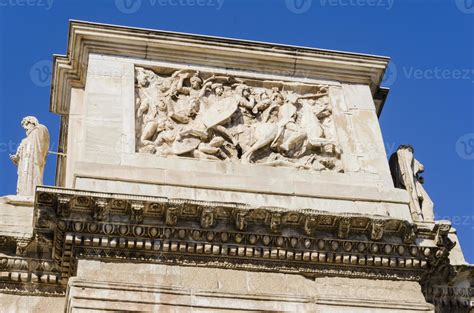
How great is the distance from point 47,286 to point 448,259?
5.25 m

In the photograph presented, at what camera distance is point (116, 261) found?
1169 cm

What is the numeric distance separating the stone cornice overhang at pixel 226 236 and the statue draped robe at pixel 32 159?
1.76 metres

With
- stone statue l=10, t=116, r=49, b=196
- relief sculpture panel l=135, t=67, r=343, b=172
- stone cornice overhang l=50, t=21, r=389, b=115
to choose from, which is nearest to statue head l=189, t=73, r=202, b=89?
relief sculpture panel l=135, t=67, r=343, b=172

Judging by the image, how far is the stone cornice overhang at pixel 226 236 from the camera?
11.7 metres

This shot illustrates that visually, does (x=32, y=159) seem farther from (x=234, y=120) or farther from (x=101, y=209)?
(x=234, y=120)

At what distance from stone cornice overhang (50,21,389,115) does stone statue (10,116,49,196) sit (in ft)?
3.08

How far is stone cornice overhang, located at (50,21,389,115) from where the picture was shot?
14.6 meters

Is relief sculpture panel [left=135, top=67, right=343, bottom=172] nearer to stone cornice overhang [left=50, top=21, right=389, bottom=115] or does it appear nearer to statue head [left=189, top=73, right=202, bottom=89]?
statue head [left=189, top=73, right=202, bottom=89]

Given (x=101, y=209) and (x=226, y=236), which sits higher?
(x=101, y=209)

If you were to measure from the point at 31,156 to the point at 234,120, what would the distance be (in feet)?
9.61

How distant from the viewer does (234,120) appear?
14.2 meters

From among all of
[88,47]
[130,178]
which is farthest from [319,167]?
[88,47]

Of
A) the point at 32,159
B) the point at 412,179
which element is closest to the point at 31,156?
the point at 32,159

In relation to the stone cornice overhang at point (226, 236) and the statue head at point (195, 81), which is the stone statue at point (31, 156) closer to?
the stone cornice overhang at point (226, 236)
